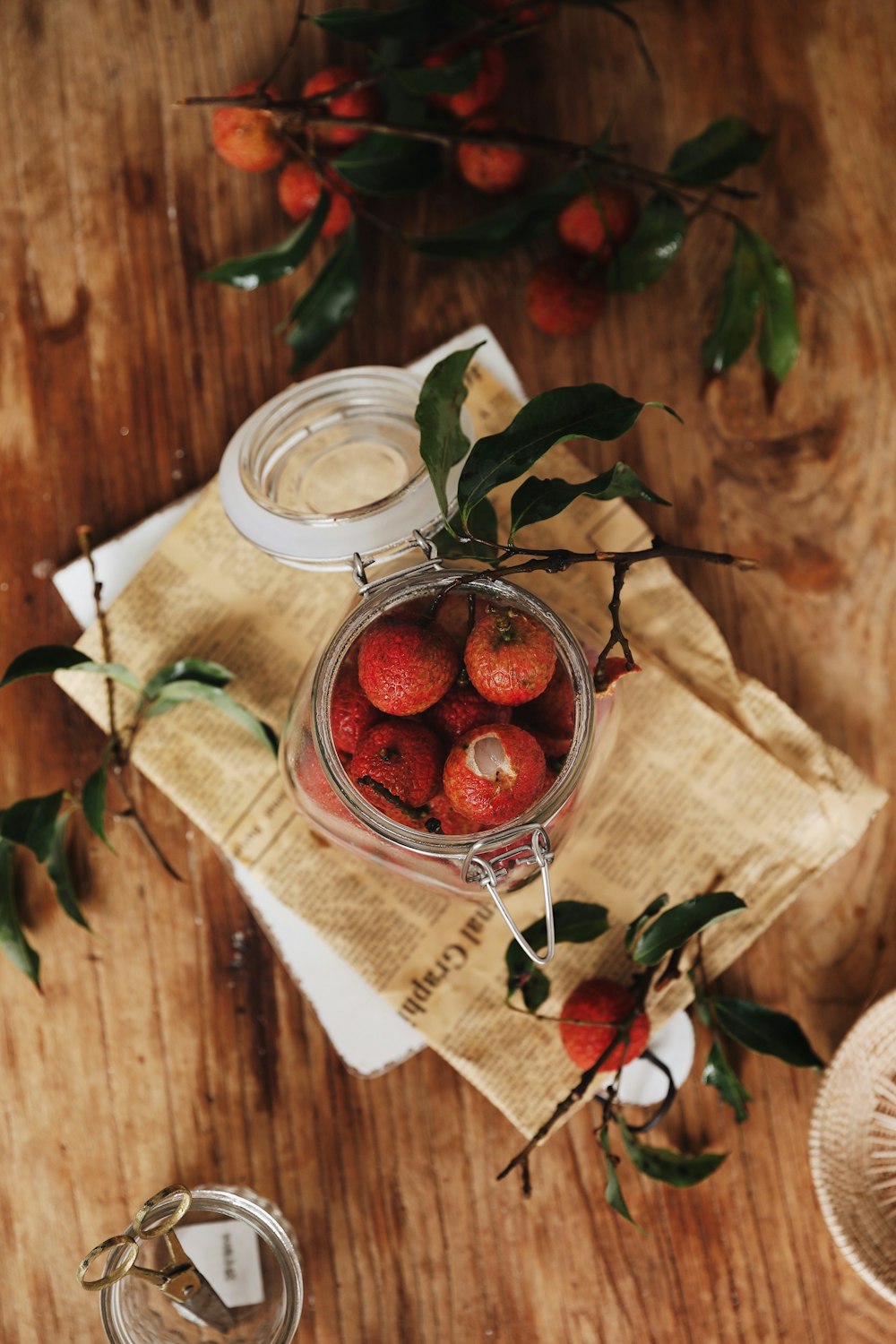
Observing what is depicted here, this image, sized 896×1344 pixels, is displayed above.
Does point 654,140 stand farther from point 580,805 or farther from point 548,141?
point 580,805

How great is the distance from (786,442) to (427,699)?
0.41m

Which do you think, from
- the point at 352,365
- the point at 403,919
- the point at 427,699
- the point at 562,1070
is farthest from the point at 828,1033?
the point at 352,365

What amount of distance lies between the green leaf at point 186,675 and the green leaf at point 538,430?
0.81 feet

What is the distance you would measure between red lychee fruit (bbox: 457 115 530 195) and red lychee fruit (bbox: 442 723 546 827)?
1.47ft

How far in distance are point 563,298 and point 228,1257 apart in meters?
0.72

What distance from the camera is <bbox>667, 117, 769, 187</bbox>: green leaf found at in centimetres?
74

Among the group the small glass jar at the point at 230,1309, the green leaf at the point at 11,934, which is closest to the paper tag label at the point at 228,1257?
the small glass jar at the point at 230,1309

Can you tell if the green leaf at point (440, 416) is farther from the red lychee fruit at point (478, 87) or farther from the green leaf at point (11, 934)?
the green leaf at point (11, 934)

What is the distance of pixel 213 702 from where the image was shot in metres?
0.70

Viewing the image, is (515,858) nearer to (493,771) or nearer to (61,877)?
(493,771)

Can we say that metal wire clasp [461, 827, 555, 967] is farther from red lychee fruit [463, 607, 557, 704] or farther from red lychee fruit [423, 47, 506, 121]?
red lychee fruit [423, 47, 506, 121]

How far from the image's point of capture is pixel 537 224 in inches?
29.5

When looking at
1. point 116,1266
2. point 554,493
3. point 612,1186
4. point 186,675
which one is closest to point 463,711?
point 554,493

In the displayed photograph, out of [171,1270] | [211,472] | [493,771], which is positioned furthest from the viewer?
[211,472]
